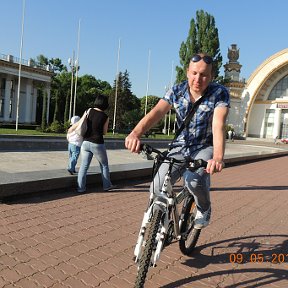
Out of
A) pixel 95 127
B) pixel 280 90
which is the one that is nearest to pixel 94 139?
pixel 95 127

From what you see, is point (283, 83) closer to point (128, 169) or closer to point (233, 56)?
point (233, 56)

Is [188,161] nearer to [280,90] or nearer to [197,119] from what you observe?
[197,119]

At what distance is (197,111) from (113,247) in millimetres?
1724

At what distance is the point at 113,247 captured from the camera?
12.7ft

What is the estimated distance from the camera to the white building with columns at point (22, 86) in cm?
5058

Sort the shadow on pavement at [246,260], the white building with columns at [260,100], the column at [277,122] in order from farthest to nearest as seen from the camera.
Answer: the column at [277,122], the white building with columns at [260,100], the shadow on pavement at [246,260]

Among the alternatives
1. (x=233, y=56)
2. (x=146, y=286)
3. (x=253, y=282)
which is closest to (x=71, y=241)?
(x=146, y=286)

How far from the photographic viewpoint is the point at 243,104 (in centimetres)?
5747

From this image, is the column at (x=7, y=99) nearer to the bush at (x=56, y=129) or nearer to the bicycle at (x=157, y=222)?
the bush at (x=56, y=129)

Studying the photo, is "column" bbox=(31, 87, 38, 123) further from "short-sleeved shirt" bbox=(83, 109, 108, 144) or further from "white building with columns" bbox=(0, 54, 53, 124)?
"short-sleeved shirt" bbox=(83, 109, 108, 144)
